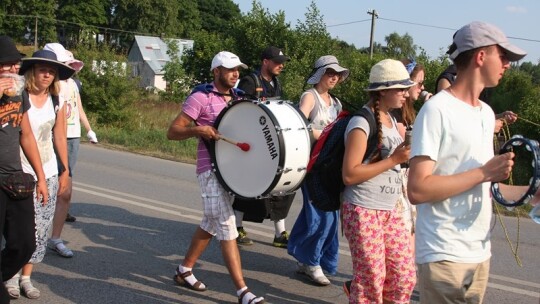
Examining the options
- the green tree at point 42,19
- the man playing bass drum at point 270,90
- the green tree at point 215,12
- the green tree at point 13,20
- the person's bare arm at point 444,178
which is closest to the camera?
the person's bare arm at point 444,178

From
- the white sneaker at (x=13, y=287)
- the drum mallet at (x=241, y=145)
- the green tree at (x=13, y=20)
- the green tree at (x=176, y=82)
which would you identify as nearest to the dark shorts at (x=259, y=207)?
the drum mallet at (x=241, y=145)

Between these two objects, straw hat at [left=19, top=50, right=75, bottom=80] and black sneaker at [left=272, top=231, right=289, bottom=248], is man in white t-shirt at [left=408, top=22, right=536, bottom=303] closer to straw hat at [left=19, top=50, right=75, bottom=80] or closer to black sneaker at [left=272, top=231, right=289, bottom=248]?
straw hat at [left=19, top=50, right=75, bottom=80]

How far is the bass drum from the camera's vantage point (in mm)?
4605

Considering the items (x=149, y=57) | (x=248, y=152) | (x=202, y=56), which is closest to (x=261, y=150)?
(x=248, y=152)

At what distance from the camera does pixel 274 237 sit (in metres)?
6.88

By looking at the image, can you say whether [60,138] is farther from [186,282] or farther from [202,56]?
[202,56]

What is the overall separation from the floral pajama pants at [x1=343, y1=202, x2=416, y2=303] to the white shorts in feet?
3.65

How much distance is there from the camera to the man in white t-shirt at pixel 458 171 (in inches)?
112

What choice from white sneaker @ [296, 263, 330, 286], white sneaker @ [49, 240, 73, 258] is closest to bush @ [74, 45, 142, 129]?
white sneaker @ [49, 240, 73, 258]

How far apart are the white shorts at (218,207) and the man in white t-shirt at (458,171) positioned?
2160 mm

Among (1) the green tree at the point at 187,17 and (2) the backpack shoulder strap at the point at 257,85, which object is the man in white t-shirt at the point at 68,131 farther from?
(1) the green tree at the point at 187,17

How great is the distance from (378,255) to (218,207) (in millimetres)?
1424

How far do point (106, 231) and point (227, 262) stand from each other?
253 cm

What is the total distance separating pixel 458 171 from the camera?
289 cm
